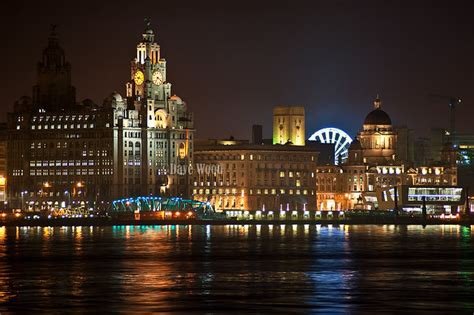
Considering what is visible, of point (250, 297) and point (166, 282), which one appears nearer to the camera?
point (250, 297)

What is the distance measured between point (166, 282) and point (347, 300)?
754 inches

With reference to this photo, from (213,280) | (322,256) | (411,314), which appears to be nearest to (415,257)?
(322,256)

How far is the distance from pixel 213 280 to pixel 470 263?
104 ft

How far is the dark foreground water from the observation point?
326 feet

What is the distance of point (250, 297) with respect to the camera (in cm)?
10344

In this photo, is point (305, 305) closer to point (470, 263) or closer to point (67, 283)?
point (67, 283)

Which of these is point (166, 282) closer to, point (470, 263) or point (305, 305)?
point (305, 305)

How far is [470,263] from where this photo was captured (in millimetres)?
138625

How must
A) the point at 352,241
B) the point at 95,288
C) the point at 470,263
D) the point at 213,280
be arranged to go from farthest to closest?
the point at 352,241
the point at 470,263
the point at 213,280
the point at 95,288

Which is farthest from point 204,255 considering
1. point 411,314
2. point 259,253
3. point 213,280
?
point 411,314

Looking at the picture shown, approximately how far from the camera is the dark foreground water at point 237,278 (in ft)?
326

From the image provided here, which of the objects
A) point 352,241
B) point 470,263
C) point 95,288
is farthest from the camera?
point 352,241

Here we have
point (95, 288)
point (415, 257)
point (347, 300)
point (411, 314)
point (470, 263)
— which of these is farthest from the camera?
point (415, 257)

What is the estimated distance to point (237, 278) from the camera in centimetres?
12000
